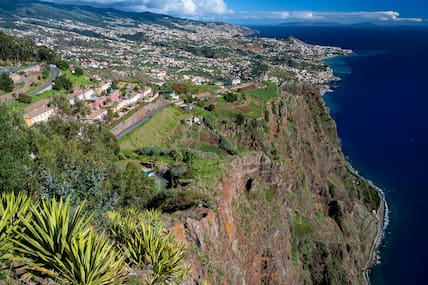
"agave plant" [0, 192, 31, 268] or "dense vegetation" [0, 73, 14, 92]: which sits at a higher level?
"agave plant" [0, 192, 31, 268]

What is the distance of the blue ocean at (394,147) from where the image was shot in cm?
4797

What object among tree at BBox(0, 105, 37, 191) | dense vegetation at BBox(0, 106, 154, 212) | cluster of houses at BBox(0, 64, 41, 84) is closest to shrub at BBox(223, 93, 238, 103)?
cluster of houses at BBox(0, 64, 41, 84)

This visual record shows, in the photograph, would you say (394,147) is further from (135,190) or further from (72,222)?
(72,222)

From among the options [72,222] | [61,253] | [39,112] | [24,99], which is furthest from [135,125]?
[61,253]

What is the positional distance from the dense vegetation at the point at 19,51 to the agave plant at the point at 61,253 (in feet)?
179

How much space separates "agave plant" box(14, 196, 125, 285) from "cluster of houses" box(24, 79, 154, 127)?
77.2ft

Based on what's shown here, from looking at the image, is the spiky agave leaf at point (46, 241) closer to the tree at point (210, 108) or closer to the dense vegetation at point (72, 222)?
the dense vegetation at point (72, 222)

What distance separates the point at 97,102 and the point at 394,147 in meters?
67.7

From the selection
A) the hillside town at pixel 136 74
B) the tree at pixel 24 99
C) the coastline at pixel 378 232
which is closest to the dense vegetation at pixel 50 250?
the hillside town at pixel 136 74

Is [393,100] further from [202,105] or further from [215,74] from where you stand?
[202,105]

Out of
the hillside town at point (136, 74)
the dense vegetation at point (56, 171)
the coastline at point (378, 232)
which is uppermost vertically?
the dense vegetation at point (56, 171)

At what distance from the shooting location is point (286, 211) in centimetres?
3519

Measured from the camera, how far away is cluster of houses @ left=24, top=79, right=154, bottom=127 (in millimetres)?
32234

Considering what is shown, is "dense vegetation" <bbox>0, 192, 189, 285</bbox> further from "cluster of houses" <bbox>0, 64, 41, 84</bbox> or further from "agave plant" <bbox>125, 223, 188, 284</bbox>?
"cluster of houses" <bbox>0, 64, 41, 84</bbox>
